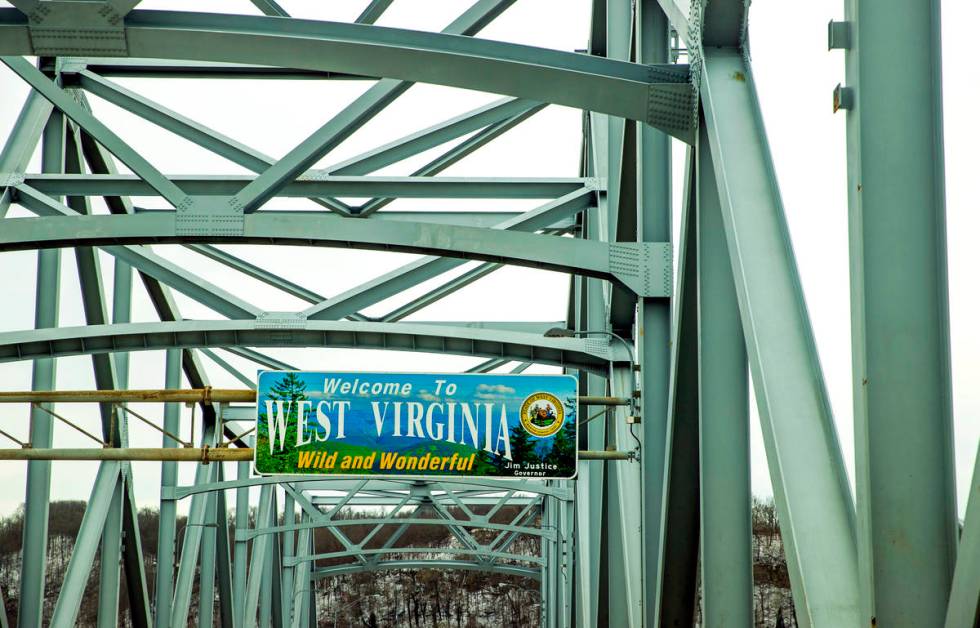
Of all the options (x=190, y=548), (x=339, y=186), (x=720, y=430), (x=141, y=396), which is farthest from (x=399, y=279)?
(x=190, y=548)

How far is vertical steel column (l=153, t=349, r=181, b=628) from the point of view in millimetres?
24672

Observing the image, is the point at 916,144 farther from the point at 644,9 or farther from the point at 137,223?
the point at 137,223

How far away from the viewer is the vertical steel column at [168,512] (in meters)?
24.7

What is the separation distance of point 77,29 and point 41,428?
431 inches

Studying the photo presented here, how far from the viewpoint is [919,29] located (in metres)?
4.49

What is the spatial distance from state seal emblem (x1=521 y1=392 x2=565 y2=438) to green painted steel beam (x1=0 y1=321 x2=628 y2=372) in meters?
1.00

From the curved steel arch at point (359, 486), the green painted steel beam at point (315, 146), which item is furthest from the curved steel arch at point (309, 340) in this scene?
the curved steel arch at point (359, 486)

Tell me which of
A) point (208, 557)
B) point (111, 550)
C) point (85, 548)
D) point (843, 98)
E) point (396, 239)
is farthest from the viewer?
point (208, 557)

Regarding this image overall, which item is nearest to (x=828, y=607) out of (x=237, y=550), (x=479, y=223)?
(x=479, y=223)

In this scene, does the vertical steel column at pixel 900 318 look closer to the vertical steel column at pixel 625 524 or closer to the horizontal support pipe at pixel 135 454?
the vertical steel column at pixel 625 524

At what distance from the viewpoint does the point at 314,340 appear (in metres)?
15.6

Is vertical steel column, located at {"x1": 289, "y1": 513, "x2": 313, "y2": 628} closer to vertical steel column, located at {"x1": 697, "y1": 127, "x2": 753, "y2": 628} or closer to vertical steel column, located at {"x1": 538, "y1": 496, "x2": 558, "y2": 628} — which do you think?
vertical steel column, located at {"x1": 538, "y1": 496, "x2": 558, "y2": 628}

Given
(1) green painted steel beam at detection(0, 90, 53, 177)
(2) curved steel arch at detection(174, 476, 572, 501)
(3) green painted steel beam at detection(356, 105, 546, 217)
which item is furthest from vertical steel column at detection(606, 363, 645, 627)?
(1) green painted steel beam at detection(0, 90, 53, 177)

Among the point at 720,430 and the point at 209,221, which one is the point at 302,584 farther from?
the point at 720,430
